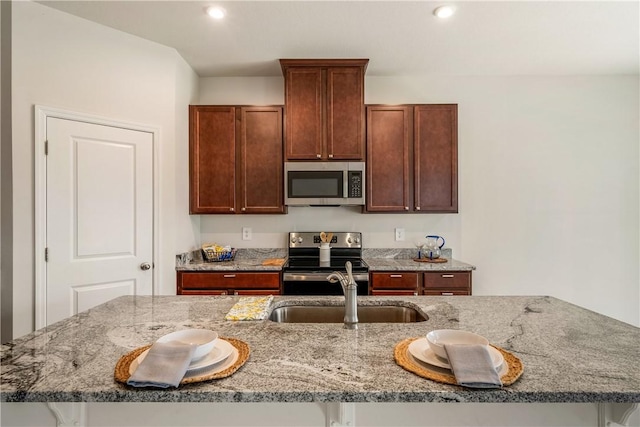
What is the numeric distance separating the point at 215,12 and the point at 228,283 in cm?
207

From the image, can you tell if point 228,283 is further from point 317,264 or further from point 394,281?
point 394,281

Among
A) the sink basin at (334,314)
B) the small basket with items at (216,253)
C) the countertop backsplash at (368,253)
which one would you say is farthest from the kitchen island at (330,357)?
the countertop backsplash at (368,253)

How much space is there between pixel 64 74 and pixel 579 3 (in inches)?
141

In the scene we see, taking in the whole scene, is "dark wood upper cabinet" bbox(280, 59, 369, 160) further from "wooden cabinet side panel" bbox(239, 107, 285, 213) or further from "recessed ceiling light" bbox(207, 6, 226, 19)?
"recessed ceiling light" bbox(207, 6, 226, 19)

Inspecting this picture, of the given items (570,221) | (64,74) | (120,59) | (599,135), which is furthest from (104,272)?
(599,135)

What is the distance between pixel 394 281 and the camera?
2.66 m

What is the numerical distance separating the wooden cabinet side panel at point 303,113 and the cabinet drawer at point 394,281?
1.21m

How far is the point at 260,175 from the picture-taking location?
2.95 m

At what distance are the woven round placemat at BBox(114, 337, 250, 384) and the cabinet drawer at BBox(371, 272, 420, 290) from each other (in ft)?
5.78

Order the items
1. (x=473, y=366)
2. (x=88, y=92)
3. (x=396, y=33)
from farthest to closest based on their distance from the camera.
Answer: (x=396, y=33), (x=88, y=92), (x=473, y=366)

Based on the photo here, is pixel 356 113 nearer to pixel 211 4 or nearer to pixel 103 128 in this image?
pixel 211 4

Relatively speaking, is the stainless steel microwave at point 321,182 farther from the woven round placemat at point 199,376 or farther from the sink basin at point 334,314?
the woven round placemat at point 199,376

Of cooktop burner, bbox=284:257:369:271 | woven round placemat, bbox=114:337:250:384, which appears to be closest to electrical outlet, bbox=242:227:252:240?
cooktop burner, bbox=284:257:369:271

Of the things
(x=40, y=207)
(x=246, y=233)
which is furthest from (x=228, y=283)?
(x=40, y=207)
